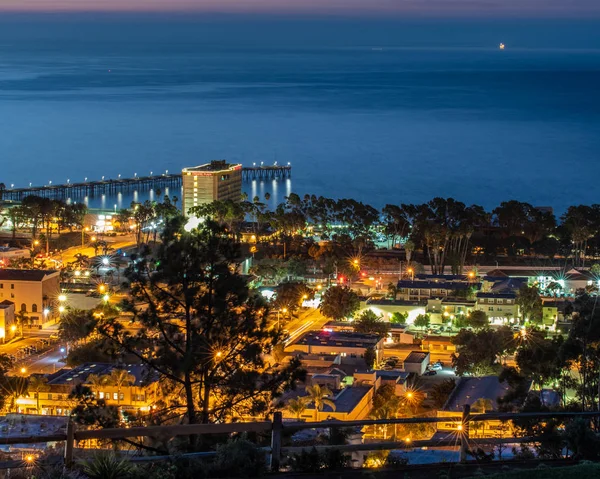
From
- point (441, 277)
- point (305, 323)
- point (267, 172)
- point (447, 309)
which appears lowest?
point (305, 323)

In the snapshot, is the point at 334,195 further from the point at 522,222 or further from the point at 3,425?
the point at 3,425

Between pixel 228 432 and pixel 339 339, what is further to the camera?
pixel 339 339

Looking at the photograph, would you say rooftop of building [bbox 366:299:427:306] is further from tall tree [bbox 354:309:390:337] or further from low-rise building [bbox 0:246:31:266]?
low-rise building [bbox 0:246:31:266]

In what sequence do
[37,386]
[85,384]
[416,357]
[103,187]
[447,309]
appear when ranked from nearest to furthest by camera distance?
1. [85,384]
2. [37,386]
3. [416,357]
4. [447,309]
5. [103,187]

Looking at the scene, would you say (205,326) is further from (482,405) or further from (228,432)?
(482,405)

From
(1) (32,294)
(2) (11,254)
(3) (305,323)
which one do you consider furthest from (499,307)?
(2) (11,254)

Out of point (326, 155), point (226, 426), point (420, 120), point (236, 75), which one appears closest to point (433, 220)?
point (226, 426)
